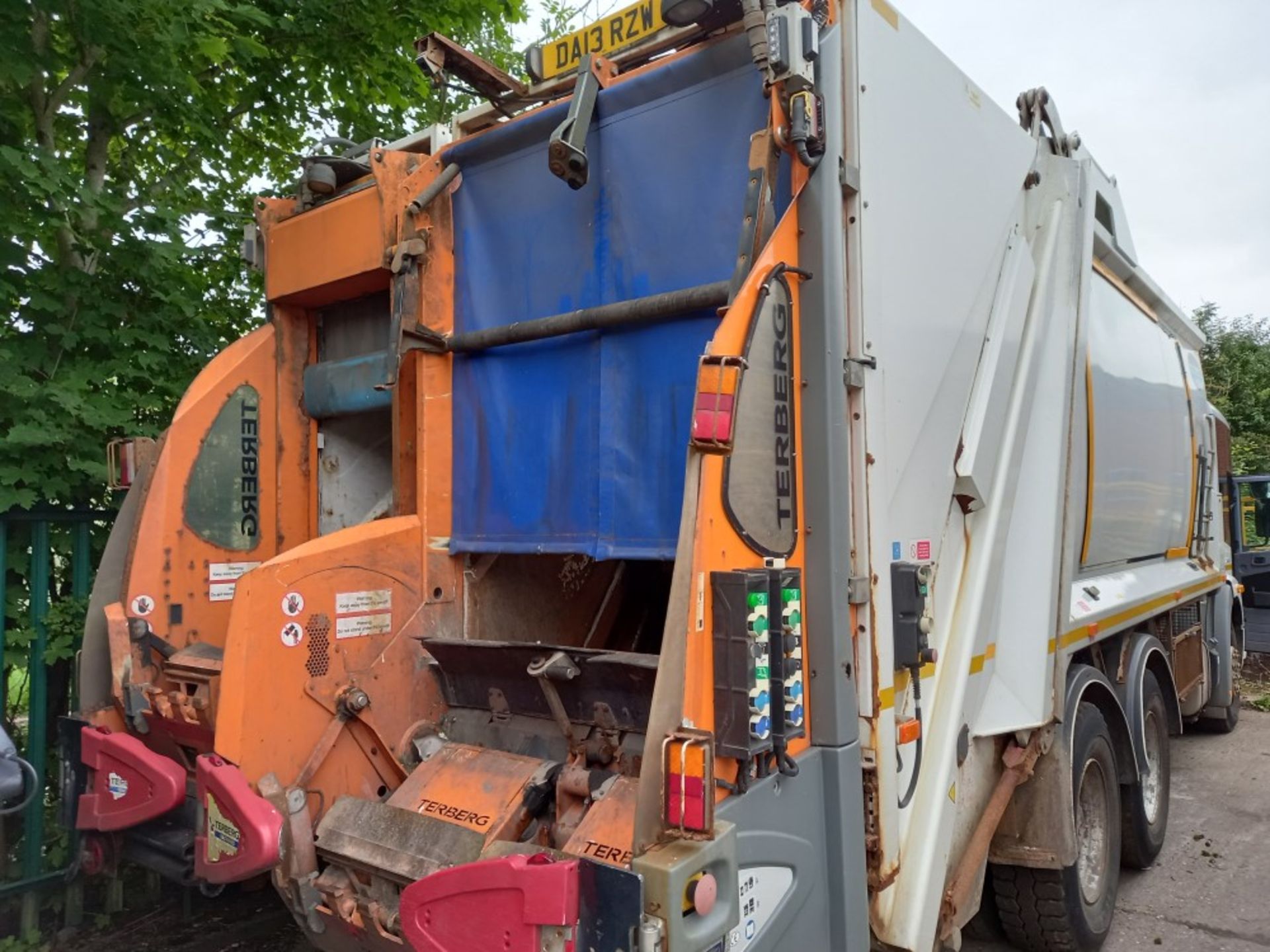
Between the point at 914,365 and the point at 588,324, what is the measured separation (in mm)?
982

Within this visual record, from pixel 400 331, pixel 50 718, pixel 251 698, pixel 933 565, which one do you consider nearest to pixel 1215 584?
pixel 933 565

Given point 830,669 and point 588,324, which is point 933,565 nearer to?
point 830,669

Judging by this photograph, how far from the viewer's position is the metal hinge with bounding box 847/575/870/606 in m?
2.43

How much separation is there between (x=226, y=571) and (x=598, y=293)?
1.85m

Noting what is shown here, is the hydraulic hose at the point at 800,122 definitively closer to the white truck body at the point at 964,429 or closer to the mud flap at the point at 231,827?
the white truck body at the point at 964,429

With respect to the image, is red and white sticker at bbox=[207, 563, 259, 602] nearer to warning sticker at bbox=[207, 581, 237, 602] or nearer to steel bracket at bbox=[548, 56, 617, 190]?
warning sticker at bbox=[207, 581, 237, 602]

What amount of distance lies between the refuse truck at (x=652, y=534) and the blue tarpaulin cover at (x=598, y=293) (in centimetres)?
1

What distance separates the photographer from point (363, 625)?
3.05 m

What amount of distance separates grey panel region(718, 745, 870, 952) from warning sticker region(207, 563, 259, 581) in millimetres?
2286

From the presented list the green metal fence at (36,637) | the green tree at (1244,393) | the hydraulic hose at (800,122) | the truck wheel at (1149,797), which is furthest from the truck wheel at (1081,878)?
the green tree at (1244,393)

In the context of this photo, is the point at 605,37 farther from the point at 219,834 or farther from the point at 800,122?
the point at 219,834

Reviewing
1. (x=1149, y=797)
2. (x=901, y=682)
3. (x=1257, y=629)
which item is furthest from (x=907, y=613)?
(x=1257, y=629)

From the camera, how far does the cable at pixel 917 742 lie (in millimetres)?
2617

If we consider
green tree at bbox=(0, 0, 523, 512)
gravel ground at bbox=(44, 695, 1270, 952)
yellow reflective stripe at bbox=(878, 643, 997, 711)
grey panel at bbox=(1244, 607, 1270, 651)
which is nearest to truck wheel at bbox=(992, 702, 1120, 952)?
gravel ground at bbox=(44, 695, 1270, 952)
